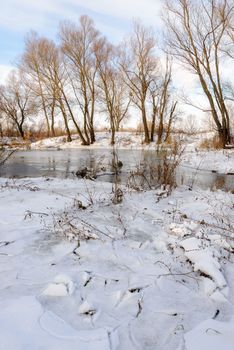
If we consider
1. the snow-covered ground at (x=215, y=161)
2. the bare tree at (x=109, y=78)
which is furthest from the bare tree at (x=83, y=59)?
the snow-covered ground at (x=215, y=161)

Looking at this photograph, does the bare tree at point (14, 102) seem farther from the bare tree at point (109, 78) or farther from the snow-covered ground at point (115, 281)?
the snow-covered ground at point (115, 281)

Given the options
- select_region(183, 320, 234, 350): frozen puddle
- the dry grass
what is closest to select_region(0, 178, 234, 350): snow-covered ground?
select_region(183, 320, 234, 350): frozen puddle

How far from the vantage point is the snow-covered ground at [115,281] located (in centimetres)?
193

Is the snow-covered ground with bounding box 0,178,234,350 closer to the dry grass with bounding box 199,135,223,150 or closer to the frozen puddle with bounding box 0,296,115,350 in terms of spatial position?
the frozen puddle with bounding box 0,296,115,350

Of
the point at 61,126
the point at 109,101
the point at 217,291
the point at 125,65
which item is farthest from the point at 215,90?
the point at 61,126

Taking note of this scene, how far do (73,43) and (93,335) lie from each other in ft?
89.7

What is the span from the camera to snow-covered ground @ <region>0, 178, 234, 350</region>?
1.93 metres

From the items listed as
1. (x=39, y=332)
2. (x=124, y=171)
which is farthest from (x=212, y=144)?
(x=39, y=332)

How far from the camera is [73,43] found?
84.2ft

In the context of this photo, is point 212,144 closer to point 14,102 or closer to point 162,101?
point 162,101

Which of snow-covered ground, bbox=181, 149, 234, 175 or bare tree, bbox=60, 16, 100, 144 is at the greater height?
bare tree, bbox=60, 16, 100, 144

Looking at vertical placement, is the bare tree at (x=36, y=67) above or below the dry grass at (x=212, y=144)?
above

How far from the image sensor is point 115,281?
104 inches

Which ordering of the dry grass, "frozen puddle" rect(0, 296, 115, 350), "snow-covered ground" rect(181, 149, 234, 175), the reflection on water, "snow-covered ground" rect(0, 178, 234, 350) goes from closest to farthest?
"frozen puddle" rect(0, 296, 115, 350), "snow-covered ground" rect(0, 178, 234, 350), the reflection on water, "snow-covered ground" rect(181, 149, 234, 175), the dry grass
